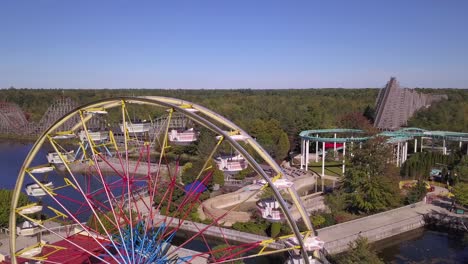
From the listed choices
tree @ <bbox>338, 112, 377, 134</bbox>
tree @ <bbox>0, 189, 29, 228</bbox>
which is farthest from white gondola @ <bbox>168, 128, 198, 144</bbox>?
tree @ <bbox>338, 112, 377, 134</bbox>

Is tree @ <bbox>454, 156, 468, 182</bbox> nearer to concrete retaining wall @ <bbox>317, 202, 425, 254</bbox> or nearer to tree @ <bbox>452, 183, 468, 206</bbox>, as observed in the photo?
tree @ <bbox>452, 183, 468, 206</bbox>

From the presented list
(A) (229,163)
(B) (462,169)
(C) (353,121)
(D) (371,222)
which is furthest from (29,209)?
(C) (353,121)

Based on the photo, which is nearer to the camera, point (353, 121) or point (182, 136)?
point (182, 136)

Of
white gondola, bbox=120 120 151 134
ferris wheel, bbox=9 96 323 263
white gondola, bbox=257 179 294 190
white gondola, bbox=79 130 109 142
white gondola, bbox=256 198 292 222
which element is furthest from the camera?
white gondola, bbox=79 130 109 142

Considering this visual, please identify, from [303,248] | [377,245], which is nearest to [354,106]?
[377,245]

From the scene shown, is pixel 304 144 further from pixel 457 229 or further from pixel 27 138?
pixel 27 138

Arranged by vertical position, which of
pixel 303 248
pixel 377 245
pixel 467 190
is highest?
pixel 303 248

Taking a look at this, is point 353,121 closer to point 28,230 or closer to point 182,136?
point 182,136

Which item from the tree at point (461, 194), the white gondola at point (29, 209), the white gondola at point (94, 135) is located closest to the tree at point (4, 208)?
the white gondola at point (94, 135)

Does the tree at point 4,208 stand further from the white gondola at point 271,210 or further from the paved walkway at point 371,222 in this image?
the white gondola at point 271,210
